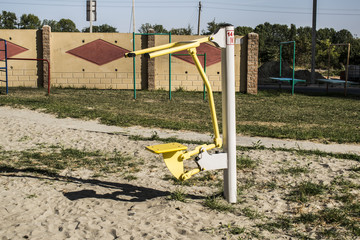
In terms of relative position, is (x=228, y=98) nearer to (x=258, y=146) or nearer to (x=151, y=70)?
(x=258, y=146)

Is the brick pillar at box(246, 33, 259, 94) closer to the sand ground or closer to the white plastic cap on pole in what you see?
the sand ground

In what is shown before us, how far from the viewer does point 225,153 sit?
4.13 meters

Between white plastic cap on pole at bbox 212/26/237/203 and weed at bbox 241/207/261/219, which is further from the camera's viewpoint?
white plastic cap on pole at bbox 212/26/237/203

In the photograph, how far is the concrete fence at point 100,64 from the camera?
59.6ft

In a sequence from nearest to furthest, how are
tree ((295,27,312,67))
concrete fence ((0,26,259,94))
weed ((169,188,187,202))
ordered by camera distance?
weed ((169,188,187,202)) < concrete fence ((0,26,259,94)) < tree ((295,27,312,67))

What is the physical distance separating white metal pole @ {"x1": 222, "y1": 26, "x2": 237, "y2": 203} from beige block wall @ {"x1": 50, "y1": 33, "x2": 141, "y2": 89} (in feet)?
47.7

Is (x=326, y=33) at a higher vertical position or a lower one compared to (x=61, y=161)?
higher

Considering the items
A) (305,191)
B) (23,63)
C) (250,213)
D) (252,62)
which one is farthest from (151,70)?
(250,213)

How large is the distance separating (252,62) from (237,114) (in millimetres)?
7060

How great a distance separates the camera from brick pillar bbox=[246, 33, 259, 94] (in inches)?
691

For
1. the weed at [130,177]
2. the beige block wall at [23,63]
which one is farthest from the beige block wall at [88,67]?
the weed at [130,177]

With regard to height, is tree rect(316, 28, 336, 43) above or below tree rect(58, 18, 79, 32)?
below

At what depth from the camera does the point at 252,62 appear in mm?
17703

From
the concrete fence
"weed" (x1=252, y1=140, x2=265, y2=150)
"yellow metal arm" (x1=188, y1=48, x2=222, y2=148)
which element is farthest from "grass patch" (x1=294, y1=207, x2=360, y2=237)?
the concrete fence
